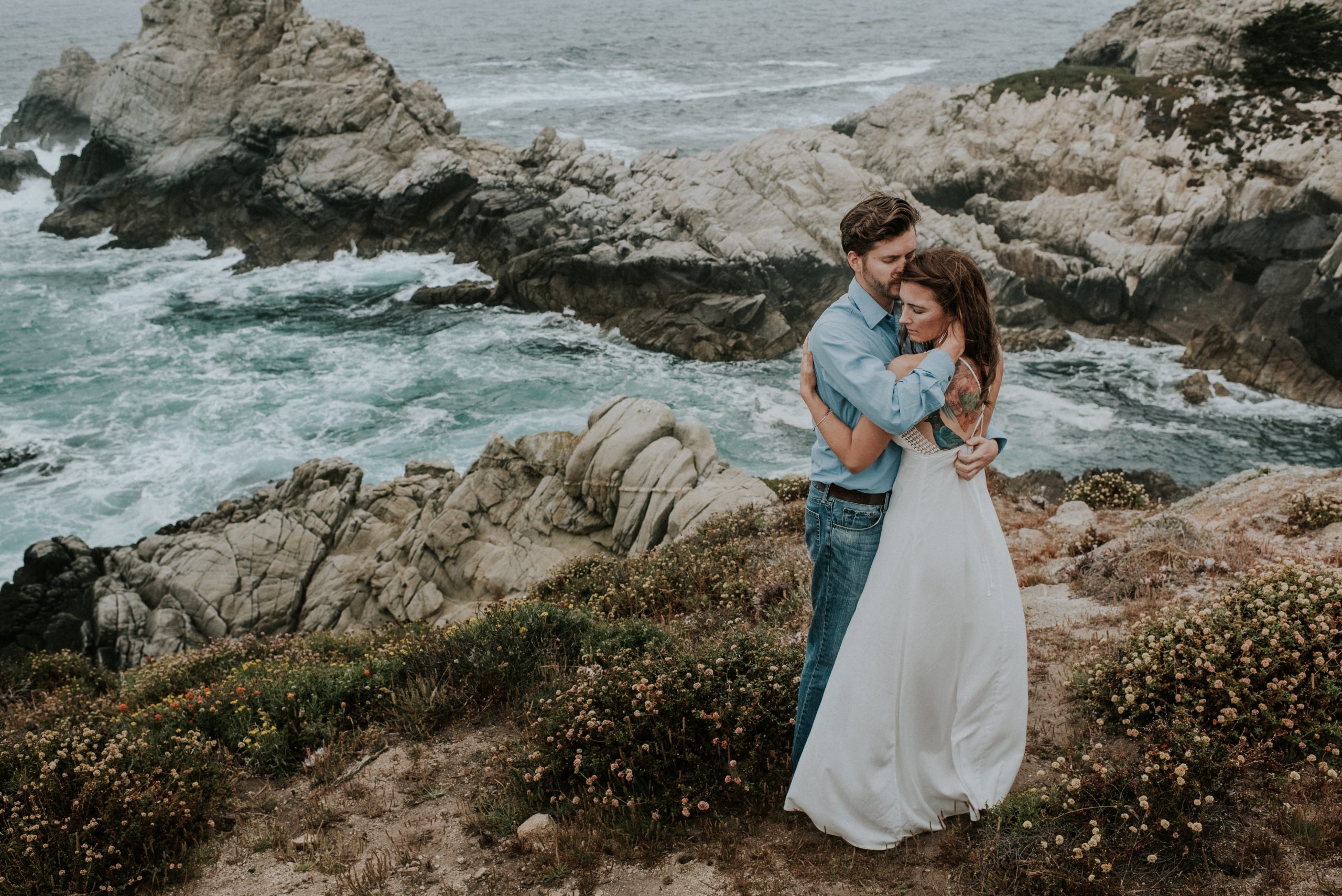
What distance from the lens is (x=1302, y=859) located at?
169 inches

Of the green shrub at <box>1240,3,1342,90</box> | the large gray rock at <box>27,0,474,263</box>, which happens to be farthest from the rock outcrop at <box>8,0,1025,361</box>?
the green shrub at <box>1240,3,1342,90</box>

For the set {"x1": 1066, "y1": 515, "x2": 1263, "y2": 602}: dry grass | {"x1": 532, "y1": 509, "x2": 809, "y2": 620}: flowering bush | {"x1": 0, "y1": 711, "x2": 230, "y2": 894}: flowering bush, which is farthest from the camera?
{"x1": 532, "y1": 509, "x2": 809, "y2": 620}: flowering bush

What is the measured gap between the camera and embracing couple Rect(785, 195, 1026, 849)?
4195mm

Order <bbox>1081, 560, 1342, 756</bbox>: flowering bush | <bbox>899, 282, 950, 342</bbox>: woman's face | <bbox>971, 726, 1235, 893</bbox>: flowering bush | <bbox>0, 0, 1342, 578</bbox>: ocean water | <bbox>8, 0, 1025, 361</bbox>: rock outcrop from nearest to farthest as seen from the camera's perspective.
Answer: <bbox>899, 282, 950, 342</bbox>: woman's face < <bbox>971, 726, 1235, 893</bbox>: flowering bush < <bbox>1081, 560, 1342, 756</bbox>: flowering bush < <bbox>0, 0, 1342, 578</bbox>: ocean water < <bbox>8, 0, 1025, 361</bbox>: rock outcrop

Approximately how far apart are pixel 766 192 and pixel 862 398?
3645 cm

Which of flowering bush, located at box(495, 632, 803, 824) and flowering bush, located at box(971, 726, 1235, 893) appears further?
flowering bush, located at box(495, 632, 803, 824)

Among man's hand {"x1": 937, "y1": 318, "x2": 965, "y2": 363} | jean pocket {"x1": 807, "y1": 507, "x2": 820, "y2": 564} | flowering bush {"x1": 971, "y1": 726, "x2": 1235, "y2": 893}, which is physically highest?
man's hand {"x1": 937, "y1": 318, "x2": 965, "y2": 363}

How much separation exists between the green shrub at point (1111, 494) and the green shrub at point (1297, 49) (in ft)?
121

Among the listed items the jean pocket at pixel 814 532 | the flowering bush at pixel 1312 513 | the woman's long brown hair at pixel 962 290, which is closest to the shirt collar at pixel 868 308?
the woman's long brown hair at pixel 962 290

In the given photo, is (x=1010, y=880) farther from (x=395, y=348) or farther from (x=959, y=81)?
(x=959, y=81)

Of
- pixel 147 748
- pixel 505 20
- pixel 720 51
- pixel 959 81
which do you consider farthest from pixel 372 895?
pixel 505 20

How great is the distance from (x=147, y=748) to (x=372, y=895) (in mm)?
2407

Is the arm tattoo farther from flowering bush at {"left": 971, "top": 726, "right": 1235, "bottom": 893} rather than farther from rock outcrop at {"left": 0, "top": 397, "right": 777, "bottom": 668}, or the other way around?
rock outcrop at {"left": 0, "top": 397, "right": 777, "bottom": 668}

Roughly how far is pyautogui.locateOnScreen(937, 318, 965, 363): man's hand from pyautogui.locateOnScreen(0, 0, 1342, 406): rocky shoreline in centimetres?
2978
